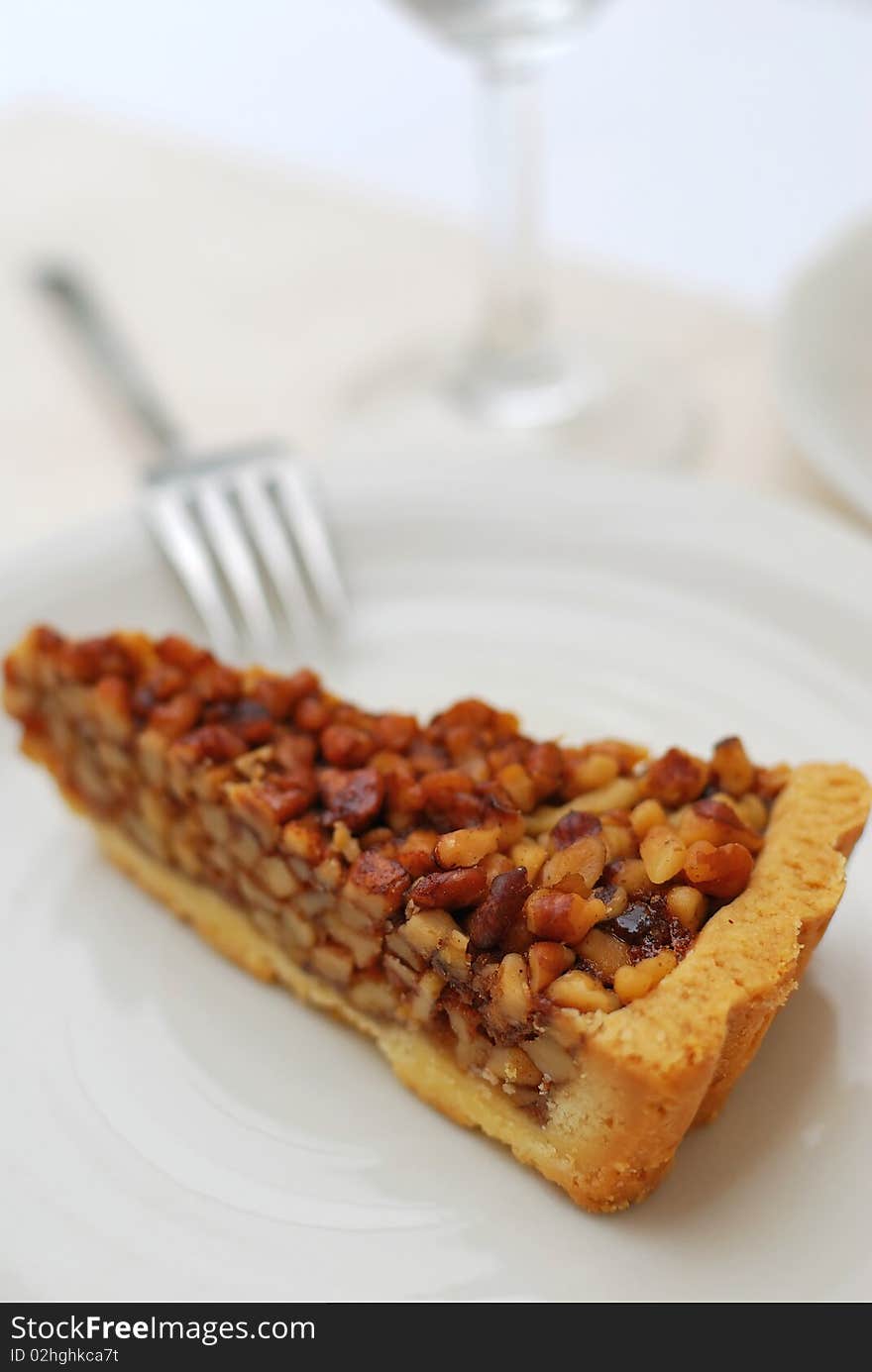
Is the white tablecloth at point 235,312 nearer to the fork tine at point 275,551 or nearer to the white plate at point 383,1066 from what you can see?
the fork tine at point 275,551

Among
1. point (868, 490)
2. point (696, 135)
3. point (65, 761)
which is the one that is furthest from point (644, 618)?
point (696, 135)

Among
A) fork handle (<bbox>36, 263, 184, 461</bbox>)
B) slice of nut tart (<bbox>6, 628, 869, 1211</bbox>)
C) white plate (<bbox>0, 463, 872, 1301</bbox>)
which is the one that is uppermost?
fork handle (<bbox>36, 263, 184, 461</bbox>)

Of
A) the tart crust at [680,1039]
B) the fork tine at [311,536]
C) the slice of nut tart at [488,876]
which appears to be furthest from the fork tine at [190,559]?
the tart crust at [680,1039]

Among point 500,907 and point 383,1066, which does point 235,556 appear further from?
point 500,907

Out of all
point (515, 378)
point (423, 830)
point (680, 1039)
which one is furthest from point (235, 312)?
point (680, 1039)

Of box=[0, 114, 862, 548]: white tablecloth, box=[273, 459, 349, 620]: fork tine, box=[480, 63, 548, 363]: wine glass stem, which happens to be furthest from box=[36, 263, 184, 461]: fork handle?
box=[480, 63, 548, 363]: wine glass stem

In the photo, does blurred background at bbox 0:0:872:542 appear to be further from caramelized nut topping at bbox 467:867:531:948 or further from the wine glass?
caramelized nut topping at bbox 467:867:531:948

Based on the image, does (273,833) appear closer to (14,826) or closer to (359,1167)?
(359,1167)
